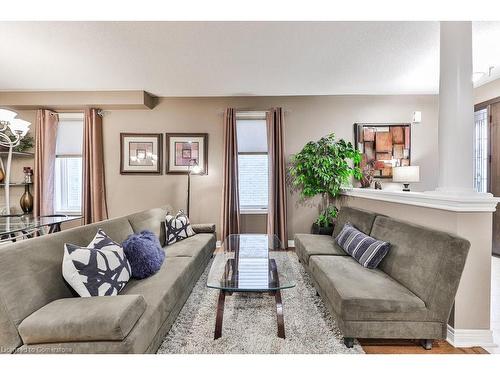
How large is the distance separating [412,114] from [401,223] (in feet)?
9.91

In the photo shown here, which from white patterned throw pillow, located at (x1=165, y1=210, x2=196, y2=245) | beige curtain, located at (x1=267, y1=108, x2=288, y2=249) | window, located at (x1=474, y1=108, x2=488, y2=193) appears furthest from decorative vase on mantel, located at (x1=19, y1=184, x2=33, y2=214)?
window, located at (x1=474, y1=108, x2=488, y2=193)

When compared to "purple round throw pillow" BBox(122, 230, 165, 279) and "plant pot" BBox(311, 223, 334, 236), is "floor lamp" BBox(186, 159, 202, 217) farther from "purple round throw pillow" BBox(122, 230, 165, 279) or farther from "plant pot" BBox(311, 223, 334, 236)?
"plant pot" BBox(311, 223, 334, 236)

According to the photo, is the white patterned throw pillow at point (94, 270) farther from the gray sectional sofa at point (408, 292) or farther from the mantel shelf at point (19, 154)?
the mantel shelf at point (19, 154)

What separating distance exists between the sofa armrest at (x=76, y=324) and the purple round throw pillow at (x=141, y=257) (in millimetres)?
643

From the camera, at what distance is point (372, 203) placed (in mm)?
2842

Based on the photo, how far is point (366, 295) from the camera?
1.52 meters

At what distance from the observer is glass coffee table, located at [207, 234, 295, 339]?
170cm

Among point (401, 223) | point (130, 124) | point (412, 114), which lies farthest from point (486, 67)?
point (130, 124)

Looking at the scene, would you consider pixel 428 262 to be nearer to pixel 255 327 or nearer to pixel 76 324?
pixel 255 327

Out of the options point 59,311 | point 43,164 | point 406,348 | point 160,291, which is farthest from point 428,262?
point 43,164

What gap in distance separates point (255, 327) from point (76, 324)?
1178mm

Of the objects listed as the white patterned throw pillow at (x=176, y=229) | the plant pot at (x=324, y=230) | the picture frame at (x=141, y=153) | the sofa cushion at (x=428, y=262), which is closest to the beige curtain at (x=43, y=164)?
the picture frame at (x=141, y=153)

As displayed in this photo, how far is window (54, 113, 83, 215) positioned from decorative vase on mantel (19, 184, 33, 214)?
12.9 inches
